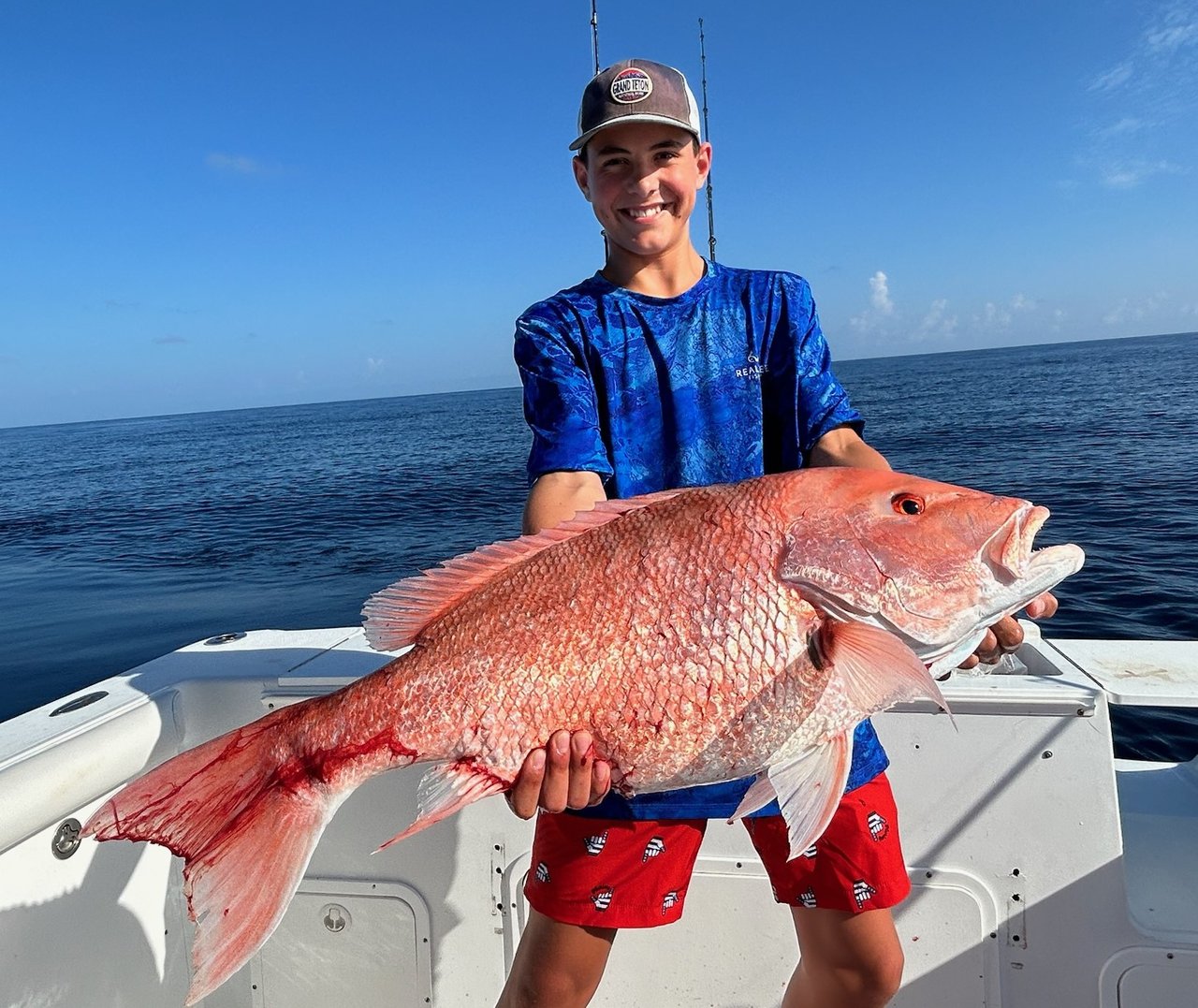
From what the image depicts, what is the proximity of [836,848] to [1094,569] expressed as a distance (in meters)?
11.2

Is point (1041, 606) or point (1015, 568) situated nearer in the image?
point (1015, 568)

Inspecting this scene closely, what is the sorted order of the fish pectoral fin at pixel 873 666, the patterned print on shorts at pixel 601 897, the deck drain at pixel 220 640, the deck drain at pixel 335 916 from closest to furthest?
1. the fish pectoral fin at pixel 873 666
2. the patterned print on shorts at pixel 601 897
3. the deck drain at pixel 335 916
4. the deck drain at pixel 220 640

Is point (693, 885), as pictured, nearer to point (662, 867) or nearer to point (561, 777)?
point (662, 867)

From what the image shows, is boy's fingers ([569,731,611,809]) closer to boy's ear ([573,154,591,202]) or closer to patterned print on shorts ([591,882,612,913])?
patterned print on shorts ([591,882,612,913])

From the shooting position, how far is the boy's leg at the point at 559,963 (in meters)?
2.04

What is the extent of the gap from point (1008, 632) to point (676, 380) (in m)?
1.03

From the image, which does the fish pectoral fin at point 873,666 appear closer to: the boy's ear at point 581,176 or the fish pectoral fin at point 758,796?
the fish pectoral fin at point 758,796

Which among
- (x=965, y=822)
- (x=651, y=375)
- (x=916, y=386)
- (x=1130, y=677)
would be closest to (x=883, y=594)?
(x=651, y=375)

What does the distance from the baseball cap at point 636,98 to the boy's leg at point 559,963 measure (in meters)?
2.08

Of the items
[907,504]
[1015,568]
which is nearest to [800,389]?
[907,504]

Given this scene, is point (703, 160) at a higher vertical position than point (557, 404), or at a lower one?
higher

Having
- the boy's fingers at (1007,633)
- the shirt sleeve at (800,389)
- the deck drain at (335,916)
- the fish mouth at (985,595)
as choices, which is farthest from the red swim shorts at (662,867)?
the deck drain at (335,916)

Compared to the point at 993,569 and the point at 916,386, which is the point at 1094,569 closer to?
the point at 993,569

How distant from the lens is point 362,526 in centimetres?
1916
